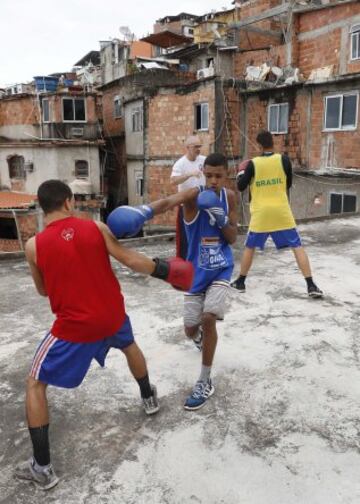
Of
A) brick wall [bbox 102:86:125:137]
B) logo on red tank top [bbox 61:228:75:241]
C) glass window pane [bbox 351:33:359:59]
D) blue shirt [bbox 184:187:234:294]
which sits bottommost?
blue shirt [bbox 184:187:234:294]

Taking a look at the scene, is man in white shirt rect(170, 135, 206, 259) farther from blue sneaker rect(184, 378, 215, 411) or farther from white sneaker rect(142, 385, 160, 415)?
white sneaker rect(142, 385, 160, 415)

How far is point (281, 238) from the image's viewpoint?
→ 5199mm

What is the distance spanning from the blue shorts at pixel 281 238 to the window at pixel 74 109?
68.5 ft

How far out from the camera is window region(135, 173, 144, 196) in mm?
21519

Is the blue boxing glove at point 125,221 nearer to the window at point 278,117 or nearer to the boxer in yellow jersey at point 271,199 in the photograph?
the boxer in yellow jersey at point 271,199

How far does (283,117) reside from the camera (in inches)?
648

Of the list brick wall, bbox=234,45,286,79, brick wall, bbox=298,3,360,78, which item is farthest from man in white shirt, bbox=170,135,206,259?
brick wall, bbox=234,45,286,79

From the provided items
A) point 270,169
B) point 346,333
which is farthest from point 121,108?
point 346,333

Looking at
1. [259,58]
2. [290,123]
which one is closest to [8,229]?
[290,123]

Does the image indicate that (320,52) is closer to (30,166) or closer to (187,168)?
(30,166)

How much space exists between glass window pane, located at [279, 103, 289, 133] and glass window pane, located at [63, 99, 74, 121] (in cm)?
1216

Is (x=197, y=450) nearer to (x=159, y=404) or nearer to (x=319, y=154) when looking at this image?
(x=159, y=404)

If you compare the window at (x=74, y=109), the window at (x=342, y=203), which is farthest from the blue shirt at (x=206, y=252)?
the window at (x=74, y=109)

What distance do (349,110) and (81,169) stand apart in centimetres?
1415
